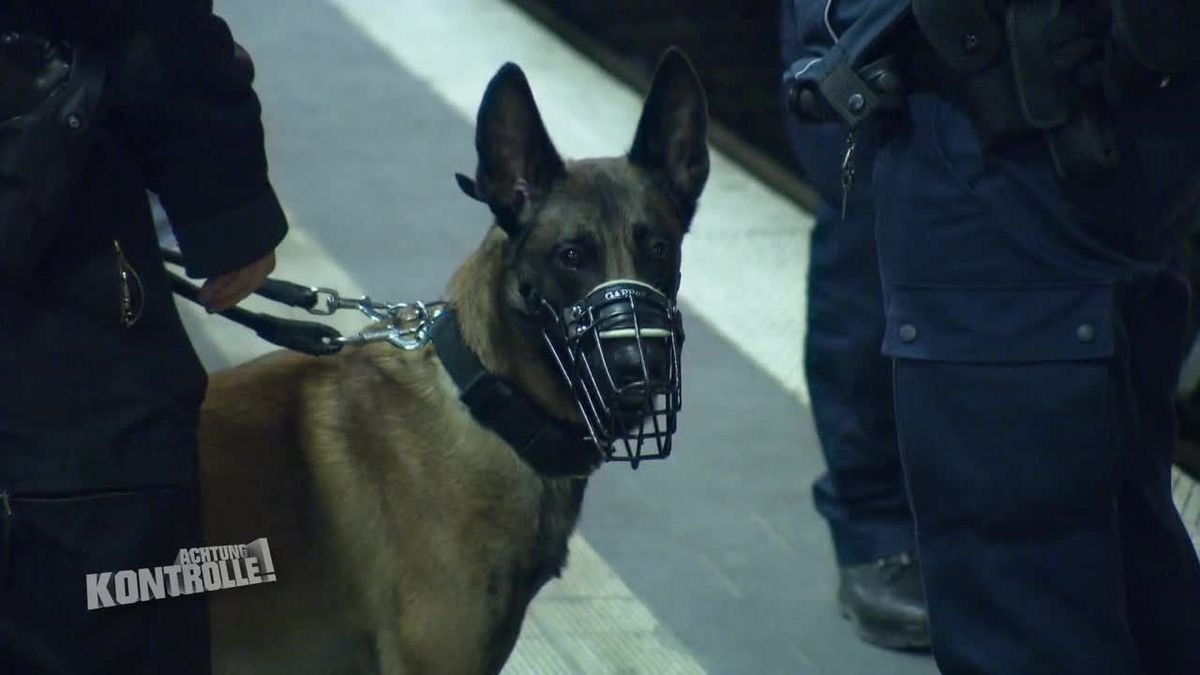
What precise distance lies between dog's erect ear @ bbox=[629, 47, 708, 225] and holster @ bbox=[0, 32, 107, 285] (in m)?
Answer: 0.87

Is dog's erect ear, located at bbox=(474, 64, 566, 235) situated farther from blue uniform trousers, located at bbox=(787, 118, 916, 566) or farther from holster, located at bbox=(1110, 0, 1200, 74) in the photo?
holster, located at bbox=(1110, 0, 1200, 74)

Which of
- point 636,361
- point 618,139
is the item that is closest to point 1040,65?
point 636,361

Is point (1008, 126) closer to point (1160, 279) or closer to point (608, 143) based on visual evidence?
point (1160, 279)

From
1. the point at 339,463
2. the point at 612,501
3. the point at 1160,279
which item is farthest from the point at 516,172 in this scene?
the point at 612,501

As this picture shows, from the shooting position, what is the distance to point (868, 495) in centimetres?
291

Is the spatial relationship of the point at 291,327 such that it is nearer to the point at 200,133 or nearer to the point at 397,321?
the point at 397,321

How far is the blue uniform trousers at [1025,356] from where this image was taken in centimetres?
183

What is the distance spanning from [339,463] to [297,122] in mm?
3232

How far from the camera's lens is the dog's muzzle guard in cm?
200

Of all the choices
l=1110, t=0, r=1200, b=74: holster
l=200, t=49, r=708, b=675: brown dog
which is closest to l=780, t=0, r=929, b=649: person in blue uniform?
l=200, t=49, r=708, b=675: brown dog

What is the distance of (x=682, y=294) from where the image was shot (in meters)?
4.33

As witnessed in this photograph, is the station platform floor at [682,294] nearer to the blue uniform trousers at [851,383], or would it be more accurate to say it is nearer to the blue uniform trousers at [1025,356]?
the blue uniform trousers at [851,383]

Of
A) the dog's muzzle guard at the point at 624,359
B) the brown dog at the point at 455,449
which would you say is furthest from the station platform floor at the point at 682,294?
the dog's muzzle guard at the point at 624,359

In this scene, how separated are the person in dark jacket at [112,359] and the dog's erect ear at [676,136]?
27.5 inches
